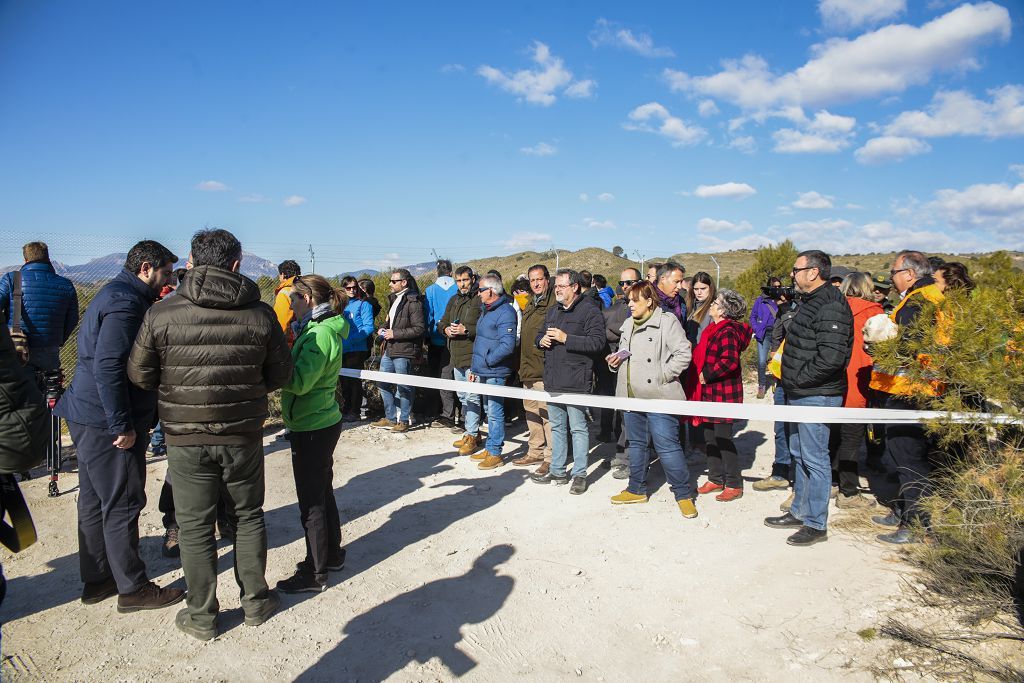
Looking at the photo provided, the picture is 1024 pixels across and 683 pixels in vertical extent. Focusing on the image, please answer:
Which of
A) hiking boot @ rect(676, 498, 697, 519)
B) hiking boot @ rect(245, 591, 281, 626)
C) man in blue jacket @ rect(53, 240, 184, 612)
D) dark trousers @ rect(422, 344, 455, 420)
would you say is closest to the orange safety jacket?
hiking boot @ rect(676, 498, 697, 519)

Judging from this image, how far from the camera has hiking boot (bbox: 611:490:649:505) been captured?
5.57 meters

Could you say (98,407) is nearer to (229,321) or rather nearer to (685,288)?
(229,321)

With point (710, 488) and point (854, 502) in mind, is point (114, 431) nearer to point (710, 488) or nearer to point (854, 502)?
point (710, 488)

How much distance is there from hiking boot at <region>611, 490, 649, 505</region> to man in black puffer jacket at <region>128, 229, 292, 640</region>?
10.2 feet

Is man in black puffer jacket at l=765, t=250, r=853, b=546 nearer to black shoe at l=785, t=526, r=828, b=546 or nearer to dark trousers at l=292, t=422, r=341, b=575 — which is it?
black shoe at l=785, t=526, r=828, b=546

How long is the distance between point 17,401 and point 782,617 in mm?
4176

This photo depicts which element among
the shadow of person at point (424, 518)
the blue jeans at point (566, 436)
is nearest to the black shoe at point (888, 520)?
the blue jeans at point (566, 436)

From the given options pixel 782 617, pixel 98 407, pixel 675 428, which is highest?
pixel 98 407

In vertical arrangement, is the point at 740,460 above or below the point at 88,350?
below

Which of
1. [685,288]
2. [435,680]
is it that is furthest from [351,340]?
[435,680]

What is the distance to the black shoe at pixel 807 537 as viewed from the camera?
15.3ft

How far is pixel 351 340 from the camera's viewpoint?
27.7 feet

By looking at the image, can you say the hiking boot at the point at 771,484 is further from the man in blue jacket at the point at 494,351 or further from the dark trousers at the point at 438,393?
the dark trousers at the point at 438,393

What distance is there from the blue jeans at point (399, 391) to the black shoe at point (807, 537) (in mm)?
5032
